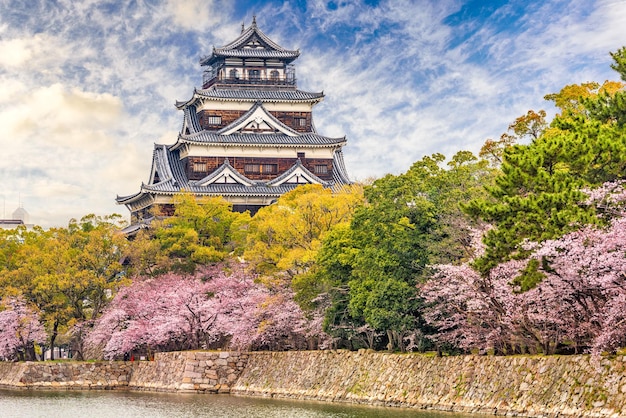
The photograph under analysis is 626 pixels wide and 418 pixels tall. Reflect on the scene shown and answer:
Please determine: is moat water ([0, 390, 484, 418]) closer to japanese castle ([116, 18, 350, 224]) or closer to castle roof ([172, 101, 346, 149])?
japanese castle ([116, 18, 350, 224])

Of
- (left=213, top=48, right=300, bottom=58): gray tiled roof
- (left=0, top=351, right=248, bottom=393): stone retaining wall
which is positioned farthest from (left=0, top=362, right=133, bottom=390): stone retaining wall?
(left=213, top=48, right=300, bottom=58): gray tiled roof

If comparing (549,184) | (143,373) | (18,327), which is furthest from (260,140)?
(549,184)

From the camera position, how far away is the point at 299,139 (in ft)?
221

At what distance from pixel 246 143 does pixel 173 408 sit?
31160 mm

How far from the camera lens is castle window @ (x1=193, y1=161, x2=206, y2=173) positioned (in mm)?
65750

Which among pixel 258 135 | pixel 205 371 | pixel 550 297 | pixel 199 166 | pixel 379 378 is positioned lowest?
pixel 379 378

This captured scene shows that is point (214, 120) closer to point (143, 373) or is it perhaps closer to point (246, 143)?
point (246, 143)

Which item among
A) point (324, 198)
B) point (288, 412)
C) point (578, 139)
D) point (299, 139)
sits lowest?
point (288, 412)

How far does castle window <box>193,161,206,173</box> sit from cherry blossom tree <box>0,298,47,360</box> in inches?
626

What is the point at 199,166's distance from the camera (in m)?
65.9

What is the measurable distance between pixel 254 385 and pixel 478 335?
47.7 feet

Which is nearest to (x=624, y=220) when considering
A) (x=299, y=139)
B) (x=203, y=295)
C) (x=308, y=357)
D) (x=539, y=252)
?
(x=539, y=252)

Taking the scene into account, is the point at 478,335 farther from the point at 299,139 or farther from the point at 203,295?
the point at 299,139

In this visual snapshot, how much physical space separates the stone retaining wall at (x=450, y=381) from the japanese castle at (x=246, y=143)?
20.4m
